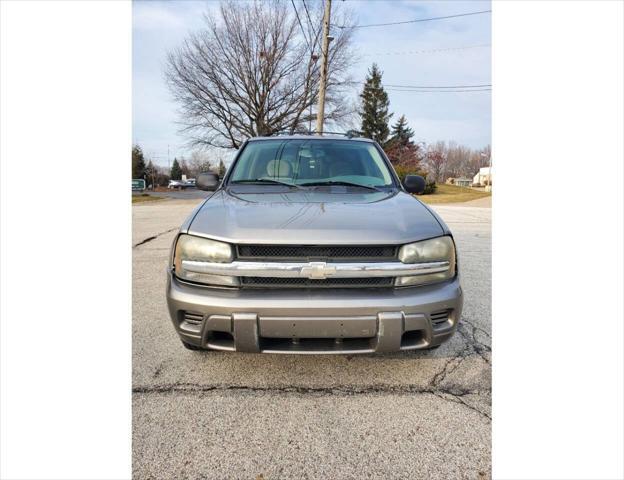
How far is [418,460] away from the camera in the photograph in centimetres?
166

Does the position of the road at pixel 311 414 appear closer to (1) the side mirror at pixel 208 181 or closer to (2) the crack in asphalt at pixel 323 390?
(2) the crack in asphalt at pixel 323 390

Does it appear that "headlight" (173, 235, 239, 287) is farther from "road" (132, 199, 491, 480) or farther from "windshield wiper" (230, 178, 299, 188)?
"windshield wiper" (230, 178, 299, 188)

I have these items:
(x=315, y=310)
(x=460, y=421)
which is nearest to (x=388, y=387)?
(x=460, y=421)

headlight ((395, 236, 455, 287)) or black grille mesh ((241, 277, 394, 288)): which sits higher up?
headlight ((395, 236, 455, 287))

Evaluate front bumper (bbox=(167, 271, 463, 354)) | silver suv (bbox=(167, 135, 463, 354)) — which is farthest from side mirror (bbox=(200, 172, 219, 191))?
front bumper (bbox=(167, 271, 463, 354))

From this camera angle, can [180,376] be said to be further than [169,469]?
Yes

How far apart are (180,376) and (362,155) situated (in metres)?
2.35

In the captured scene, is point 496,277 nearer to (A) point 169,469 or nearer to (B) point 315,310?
(B) point 315,310

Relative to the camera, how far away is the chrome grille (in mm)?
1949

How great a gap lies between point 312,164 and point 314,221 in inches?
48.9

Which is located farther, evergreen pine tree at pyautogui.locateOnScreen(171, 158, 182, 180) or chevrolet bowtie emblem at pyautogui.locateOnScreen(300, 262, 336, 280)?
evergreen pine tree at pyautogui.locateOnScreen(171, 158, 182, 180)

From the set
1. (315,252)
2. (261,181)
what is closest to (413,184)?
(261,181)

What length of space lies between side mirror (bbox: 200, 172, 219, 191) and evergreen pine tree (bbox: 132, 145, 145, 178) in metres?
45.6

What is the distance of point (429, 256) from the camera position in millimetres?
2025
